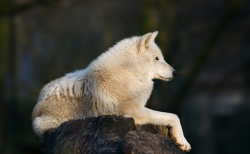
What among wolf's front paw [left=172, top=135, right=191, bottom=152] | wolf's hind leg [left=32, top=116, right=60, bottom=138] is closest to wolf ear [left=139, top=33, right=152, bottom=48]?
wolf's front paw [left=172, top=135, right=191, bottom=152]

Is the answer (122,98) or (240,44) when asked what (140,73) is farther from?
(240,44)

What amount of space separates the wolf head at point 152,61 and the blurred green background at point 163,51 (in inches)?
110

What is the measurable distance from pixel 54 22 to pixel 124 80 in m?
10.3

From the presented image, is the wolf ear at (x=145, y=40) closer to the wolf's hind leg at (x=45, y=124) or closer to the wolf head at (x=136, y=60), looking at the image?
the wolf head at (x=136, y=60)

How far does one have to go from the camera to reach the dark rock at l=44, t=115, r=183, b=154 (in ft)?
10.3

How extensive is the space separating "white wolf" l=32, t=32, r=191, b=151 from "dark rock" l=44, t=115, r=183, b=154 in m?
0.37

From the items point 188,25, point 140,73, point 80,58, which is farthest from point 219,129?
point 140,73

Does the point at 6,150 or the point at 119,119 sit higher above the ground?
the point at 119,119

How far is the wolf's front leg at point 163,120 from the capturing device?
170 inches

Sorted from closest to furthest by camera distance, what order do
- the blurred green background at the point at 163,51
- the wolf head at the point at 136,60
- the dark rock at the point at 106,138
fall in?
the dark rock at the point at 106,138
the wolf head at the point at 136,60
the blurred green background at the point at 163,51

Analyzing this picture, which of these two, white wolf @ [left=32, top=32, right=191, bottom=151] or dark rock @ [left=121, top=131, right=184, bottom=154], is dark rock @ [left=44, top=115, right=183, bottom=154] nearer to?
dark rock @ [left=121, top=131, right=184, bottom=154]

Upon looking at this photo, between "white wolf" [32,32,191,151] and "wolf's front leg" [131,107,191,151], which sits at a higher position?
"white wolf" [32,32,191,151]

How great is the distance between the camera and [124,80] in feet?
14.8

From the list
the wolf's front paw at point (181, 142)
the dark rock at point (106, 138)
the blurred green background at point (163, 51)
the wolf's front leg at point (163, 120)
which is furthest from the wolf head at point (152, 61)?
the blurred green background at point (163, 51)
